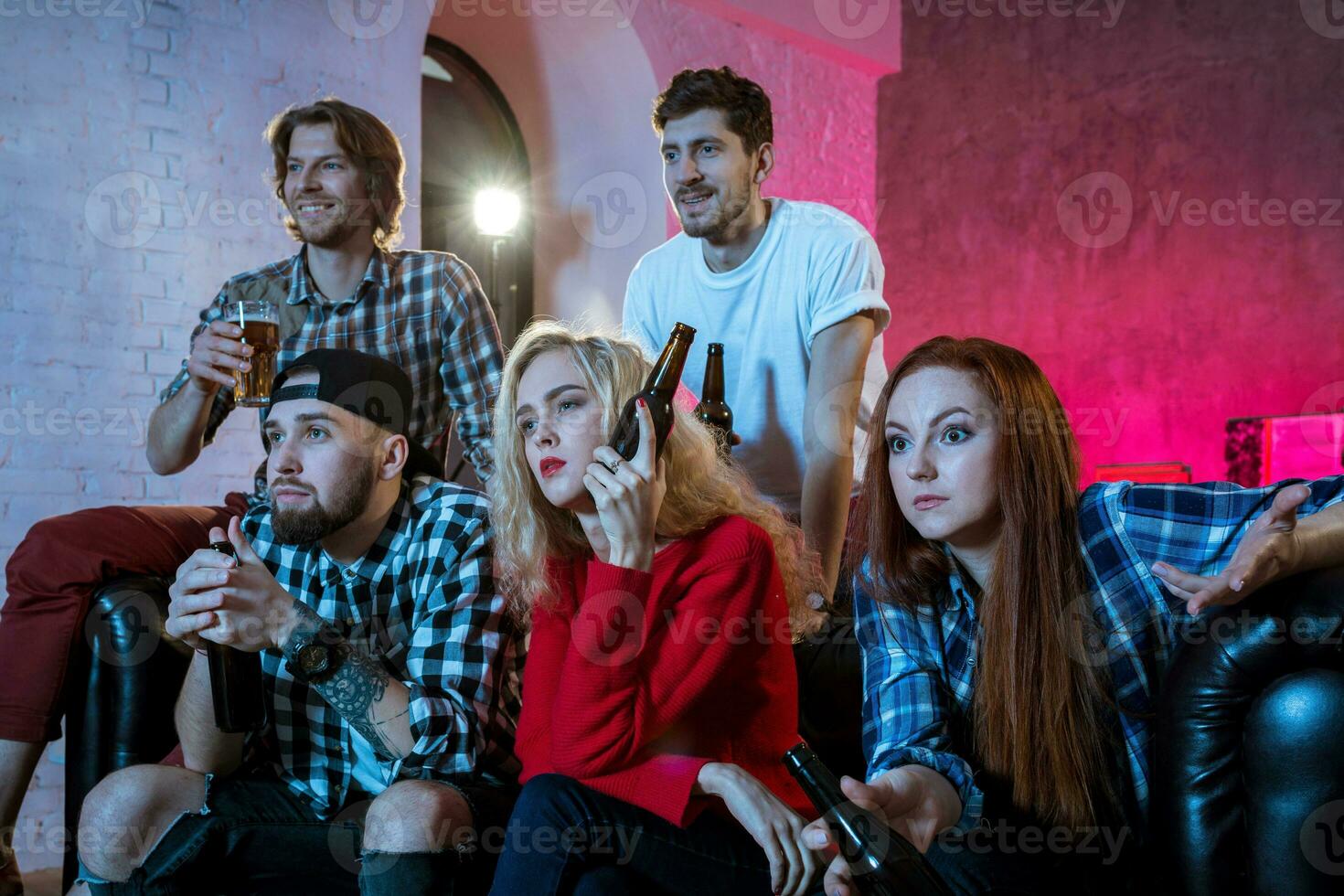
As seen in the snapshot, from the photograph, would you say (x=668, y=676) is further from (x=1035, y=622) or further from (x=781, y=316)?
(x=781, y=316)

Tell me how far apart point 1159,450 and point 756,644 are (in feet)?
14.3

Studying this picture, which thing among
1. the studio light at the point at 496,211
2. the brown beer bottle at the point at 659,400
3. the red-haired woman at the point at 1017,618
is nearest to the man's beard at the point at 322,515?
the brown beer bottle at the point at 659,400

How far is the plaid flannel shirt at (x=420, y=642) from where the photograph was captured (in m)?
1.72

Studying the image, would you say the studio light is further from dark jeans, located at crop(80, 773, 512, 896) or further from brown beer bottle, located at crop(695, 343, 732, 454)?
dark jeans, located at crop(80, 773, 512, 896)

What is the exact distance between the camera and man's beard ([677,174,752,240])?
101 inches

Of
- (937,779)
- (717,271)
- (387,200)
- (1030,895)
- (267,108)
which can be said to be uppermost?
(267,108)

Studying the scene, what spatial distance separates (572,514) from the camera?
6.13ft

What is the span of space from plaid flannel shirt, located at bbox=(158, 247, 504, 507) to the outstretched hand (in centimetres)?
165

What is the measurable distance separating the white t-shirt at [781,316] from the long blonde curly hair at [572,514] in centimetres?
63

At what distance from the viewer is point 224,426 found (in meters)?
3.60

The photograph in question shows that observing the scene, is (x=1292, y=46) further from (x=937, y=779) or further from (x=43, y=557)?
(x=43, y=557)

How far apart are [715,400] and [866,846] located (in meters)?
1.33

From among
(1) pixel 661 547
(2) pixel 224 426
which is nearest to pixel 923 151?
(2) pixel 224 426

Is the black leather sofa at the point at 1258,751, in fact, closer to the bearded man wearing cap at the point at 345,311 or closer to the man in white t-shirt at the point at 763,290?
the man in white t-shirt at the point at 763,290
